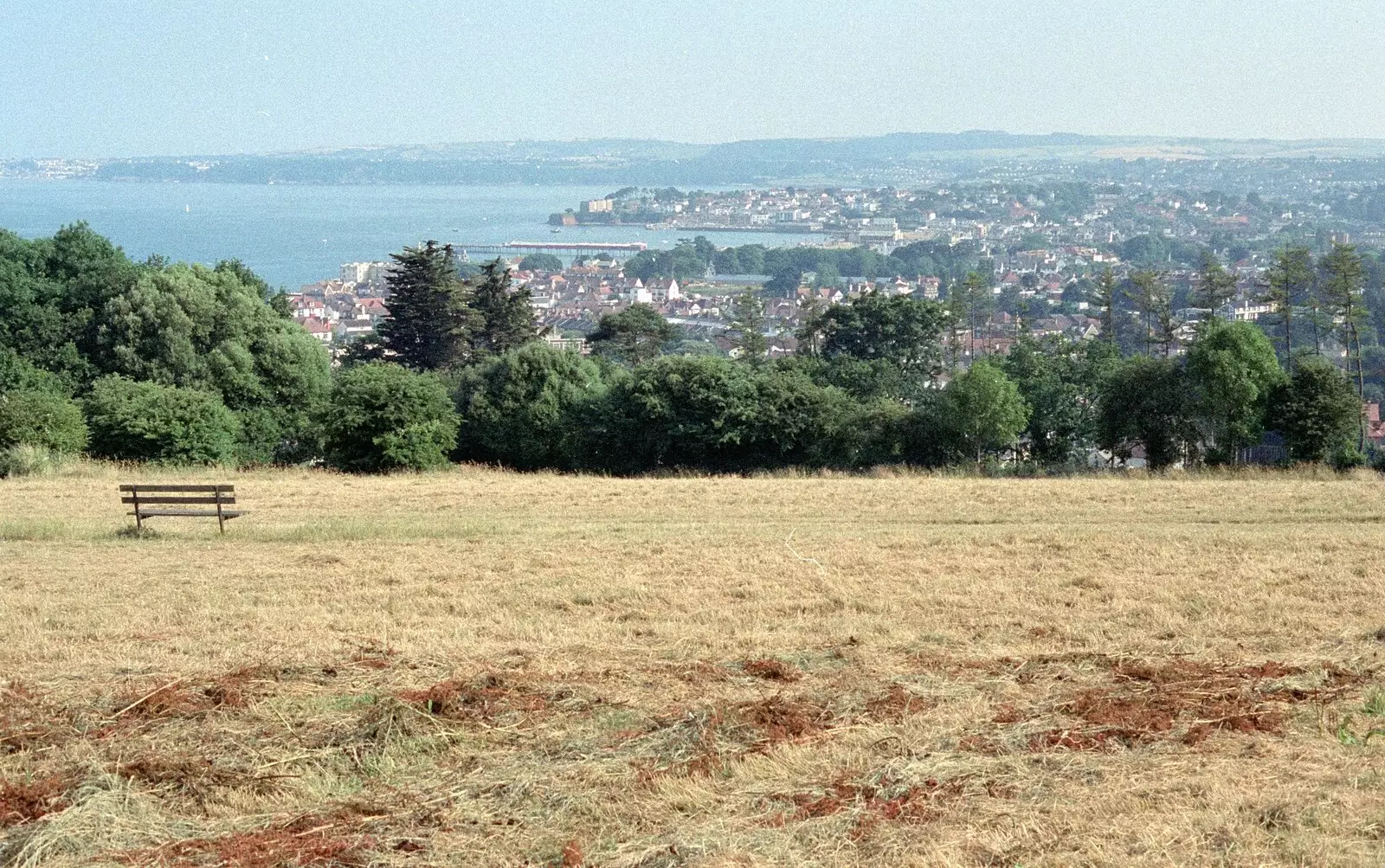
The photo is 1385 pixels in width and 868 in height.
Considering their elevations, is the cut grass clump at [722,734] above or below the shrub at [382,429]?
above

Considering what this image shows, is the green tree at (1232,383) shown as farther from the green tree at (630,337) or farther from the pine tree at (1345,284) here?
the green tree at (630,337)

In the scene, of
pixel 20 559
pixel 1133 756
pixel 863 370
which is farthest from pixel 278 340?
pixel 1133 756

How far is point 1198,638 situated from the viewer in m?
12.6

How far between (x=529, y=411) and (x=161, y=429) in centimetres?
1205

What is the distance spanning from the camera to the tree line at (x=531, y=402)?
3569 centimetres

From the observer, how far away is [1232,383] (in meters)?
39.4

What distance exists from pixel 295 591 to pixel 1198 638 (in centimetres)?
1022

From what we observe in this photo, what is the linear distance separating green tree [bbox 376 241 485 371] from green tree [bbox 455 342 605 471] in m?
21.4

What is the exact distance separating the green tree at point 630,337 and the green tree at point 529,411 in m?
25.9

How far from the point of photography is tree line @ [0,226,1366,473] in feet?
117

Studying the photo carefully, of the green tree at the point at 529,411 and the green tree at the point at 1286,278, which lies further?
the green tree at the point at 1286,278

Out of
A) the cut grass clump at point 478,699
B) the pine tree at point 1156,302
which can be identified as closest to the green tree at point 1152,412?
the pine tree at point 1156,302

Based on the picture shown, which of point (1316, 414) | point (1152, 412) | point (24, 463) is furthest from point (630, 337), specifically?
point (24, 463)

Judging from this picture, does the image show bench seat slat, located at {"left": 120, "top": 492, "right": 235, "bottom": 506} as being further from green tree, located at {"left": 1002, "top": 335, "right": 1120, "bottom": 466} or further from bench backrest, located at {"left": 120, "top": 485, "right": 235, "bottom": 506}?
green tree, located at {"left": 1002, "top": 335, "right": 1120, "bottom": 466}
